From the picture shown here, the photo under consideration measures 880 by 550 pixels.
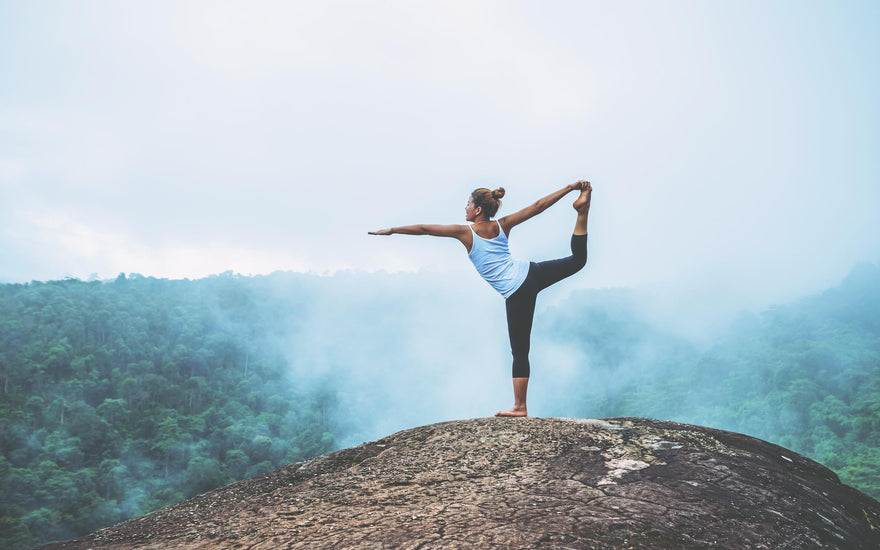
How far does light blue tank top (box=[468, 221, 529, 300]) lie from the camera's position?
5.45 m

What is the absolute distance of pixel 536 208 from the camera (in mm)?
5516

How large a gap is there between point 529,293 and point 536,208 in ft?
2.66

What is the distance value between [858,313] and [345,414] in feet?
262

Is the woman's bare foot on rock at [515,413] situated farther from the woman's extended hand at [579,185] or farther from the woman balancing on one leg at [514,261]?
the woman's extended hand at [579,185]

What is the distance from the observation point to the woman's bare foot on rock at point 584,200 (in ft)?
17.3

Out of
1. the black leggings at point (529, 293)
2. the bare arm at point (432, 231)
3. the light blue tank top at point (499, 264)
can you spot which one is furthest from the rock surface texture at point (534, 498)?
the bare arm at point (432, 231)

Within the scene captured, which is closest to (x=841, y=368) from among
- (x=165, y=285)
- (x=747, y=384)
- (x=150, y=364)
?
(x=747, y=384)

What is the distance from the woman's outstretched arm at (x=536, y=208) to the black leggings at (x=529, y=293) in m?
0.40

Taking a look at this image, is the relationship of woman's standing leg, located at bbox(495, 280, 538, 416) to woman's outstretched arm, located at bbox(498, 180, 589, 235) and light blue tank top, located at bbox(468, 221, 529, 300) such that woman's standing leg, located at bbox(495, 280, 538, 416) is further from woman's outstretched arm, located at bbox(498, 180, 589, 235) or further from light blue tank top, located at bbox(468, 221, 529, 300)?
woman's outstretched arm, located at bbox(498, 180, 589, 235)

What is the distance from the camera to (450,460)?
4.04 metres

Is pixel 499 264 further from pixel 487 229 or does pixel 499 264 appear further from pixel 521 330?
pixel 521 330

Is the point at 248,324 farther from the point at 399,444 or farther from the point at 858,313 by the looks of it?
the point at 399,444

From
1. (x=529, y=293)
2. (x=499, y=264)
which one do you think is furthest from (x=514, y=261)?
(x=529, y=293)

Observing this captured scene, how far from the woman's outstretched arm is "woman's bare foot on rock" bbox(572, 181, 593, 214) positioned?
1.3 inches
